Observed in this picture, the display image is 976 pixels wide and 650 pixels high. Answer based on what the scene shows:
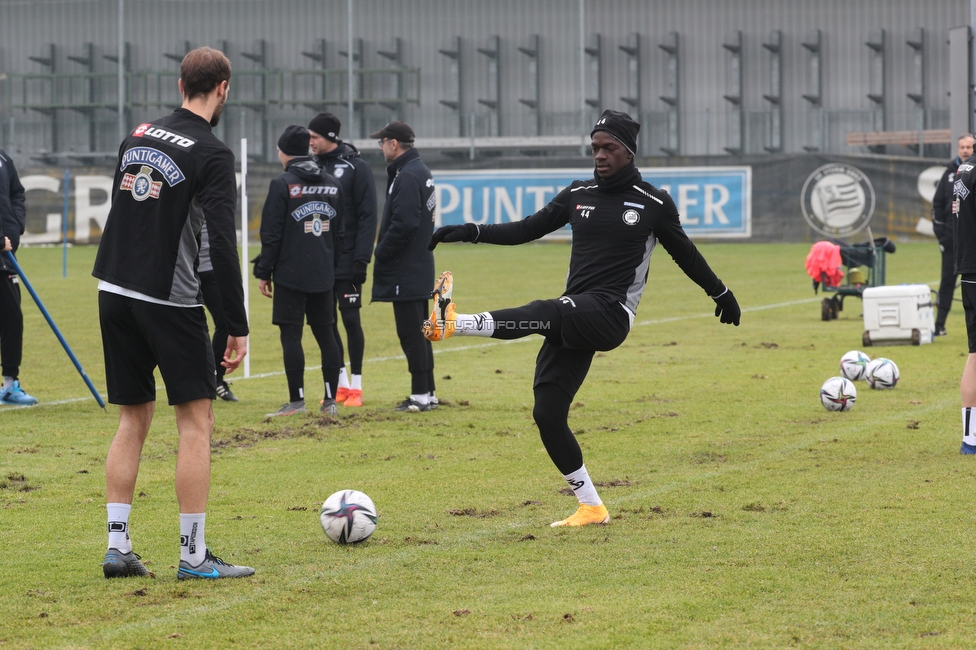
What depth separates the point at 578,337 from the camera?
18.9ft

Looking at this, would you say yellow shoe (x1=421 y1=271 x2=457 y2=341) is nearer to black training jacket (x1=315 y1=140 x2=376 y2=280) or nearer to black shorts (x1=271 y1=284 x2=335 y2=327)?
black shorts (x1=271 y1=284 x2=335 y2=327)

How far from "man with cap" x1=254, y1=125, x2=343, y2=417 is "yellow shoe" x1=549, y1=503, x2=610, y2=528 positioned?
3.88 metres

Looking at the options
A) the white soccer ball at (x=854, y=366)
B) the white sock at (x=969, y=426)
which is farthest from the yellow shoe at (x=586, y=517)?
the white soccer ball at (x=854, y=366)

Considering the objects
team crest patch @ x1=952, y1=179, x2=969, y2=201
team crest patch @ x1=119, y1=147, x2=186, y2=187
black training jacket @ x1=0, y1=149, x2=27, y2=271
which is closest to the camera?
team crest patch @ x1=119, y1=147, x2=186, y2=187

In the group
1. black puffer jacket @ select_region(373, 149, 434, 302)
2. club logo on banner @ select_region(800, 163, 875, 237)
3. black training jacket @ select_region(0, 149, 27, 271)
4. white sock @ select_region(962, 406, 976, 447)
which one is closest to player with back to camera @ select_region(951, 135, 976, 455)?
white sock @ select_region(962, 406, 976, 447)

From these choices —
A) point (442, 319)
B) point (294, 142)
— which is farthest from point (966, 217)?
point (294, 142)

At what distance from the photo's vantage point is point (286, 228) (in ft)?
30.9

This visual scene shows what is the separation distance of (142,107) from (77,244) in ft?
43.4

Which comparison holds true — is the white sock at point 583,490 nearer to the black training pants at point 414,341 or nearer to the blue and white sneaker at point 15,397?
the black training pants at point 414,341

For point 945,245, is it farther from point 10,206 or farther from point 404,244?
point 10,206

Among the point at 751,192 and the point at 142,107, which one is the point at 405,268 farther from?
the point at 142,107

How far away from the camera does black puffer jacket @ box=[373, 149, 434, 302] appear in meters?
9.61

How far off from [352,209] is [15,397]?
321 centimetres

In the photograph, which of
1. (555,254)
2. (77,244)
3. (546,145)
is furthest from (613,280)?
(546,145)
